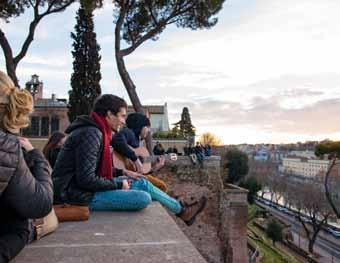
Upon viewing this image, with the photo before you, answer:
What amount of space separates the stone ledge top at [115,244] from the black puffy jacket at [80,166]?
298 millimetres

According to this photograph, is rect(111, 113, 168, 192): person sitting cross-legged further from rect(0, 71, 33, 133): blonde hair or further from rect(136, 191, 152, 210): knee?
rect(0, 71, 33, 133): blonde hair

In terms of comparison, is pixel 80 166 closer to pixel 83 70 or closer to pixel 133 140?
pixel 133 140

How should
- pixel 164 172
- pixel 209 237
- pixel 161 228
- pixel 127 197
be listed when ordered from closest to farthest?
1. pixel 161 228
2. pixel 127 197
3. pixel 209 237
4. pixel 164 172

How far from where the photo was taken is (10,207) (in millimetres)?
1659

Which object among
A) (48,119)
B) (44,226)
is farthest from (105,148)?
(48,119)

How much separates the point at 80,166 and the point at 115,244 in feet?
3.14

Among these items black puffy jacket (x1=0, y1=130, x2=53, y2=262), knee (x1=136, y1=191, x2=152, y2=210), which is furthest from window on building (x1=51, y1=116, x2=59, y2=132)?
black puffy jacket (x1=0, y1=130, x2=53, y2=262)

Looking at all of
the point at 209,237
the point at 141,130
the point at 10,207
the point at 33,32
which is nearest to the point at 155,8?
the point at 33,32

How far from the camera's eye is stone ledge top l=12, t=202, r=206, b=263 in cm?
172

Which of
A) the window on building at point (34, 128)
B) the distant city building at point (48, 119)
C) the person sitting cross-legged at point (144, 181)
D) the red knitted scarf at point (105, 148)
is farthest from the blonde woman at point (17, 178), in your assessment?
the distant city building at point (48, 119)

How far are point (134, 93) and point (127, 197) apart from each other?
32.2 ft

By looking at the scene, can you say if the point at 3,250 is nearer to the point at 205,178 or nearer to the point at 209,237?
the point at 209,237

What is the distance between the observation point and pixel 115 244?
1.95 metres

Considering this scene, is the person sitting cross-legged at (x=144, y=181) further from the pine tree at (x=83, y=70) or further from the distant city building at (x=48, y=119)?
the distant city building at (x=48, y=119)
